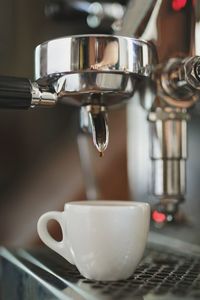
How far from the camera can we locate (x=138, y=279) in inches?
16.2

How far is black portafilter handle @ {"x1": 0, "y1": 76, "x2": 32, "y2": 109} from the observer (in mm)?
406

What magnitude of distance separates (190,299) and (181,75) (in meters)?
0.22

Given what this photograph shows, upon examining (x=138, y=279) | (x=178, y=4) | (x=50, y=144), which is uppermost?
(x=178, y=4)

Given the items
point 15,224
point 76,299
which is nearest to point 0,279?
point 15,224

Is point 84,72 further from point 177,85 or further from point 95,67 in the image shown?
point 177,85

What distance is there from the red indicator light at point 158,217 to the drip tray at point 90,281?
0.11 feet

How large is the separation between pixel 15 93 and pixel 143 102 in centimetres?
17

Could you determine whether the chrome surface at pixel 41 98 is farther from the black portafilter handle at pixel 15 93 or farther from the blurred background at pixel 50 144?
the blurred background at pixel 50 144

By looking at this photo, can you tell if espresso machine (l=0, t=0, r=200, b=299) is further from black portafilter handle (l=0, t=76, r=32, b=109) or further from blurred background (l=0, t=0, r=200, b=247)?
blurred background (l=0, t=0, r=200, b=247)

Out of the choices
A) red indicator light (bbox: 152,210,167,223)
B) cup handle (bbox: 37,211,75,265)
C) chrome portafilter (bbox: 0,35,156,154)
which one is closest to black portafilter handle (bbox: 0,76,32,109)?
chrome portafilter (bbox: 0,35,156,154)

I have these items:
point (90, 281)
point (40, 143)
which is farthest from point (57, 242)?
point (40, 143)

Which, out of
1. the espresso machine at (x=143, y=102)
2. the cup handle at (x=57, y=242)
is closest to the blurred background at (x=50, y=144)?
the espresso machine at (x=143, y=102)

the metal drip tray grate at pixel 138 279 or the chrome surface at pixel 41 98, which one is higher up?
the chrome surface at pixel 41 98

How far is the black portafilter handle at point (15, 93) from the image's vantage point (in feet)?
1.33
